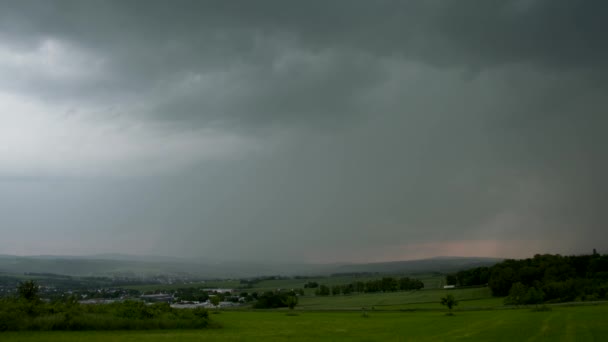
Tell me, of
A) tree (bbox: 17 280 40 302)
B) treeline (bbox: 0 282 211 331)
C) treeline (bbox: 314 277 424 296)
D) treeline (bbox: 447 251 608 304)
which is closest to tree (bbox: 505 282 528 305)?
treeline (bbox: 447 251 608 304)

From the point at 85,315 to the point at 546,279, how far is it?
100m

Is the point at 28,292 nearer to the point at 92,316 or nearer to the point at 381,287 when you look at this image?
the point at 92,316

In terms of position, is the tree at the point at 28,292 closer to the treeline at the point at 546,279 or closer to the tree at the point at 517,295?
the tree at the point at 517,295

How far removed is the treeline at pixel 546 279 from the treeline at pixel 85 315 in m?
68.4

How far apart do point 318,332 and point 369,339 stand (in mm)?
8222

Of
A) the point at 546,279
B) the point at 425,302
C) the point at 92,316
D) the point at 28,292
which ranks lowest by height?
the point at 425,302

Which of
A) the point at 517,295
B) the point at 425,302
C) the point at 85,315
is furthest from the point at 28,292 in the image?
the point at 517,295

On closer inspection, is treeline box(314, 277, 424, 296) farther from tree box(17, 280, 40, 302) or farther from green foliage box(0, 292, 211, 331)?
tree box(17, 280, 40, 302)

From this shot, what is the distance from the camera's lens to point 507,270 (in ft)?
368

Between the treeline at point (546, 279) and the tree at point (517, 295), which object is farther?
the treeline at point (546, 279)

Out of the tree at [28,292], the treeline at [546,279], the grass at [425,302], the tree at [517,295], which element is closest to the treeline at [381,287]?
the treeline at [546,279]

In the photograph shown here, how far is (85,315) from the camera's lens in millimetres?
46031

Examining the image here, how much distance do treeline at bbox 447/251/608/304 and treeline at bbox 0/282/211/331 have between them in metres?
68.4

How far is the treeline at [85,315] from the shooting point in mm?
42688
